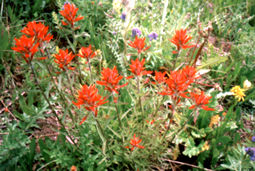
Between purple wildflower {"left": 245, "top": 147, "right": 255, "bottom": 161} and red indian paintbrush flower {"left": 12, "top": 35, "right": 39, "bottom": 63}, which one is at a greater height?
red indian paintbrush flower {"left": 12, "top": 35, "right": 39, "bottom": 63}

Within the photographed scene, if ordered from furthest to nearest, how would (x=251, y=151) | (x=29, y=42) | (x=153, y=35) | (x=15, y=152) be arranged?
(x=153, y=35) < (x=15, y=152) < (x=251, y=151) < (x=29, y=42)

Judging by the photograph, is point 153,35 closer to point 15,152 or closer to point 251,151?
point 251,151

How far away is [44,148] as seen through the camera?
1526mm

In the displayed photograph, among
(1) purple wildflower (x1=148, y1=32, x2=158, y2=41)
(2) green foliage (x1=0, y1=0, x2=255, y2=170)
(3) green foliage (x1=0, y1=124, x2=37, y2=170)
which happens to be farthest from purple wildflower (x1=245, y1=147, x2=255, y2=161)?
(3) green foliage (x1=0, y1=124, x2=37, y2=170)

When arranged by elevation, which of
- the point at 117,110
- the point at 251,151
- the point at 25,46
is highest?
the point at 25,46

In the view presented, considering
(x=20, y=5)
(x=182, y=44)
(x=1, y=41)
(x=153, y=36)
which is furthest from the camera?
(x=20, y=5)

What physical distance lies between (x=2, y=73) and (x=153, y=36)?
1.51 meters

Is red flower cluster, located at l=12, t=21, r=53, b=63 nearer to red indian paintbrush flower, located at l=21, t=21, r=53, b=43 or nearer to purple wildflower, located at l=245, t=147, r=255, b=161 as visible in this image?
red indian paintbrush flower, located at l=21, t=21, r=53, b=43

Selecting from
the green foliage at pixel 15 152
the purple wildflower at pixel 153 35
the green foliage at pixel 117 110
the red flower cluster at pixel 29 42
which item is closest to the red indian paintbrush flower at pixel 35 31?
the red flower cluster at pixel 29 42

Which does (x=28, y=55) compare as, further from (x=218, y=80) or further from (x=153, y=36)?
(x=218, y=80)

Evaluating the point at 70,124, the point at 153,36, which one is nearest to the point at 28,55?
the point at 70,124

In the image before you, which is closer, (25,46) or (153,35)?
(25,46)

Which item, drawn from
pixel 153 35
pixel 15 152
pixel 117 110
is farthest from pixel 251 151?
pixel 15 152

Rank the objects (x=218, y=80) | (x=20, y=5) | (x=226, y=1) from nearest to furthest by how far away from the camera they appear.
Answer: (x=218, y=80), (x=20, y=5), (x=226, y=1)
